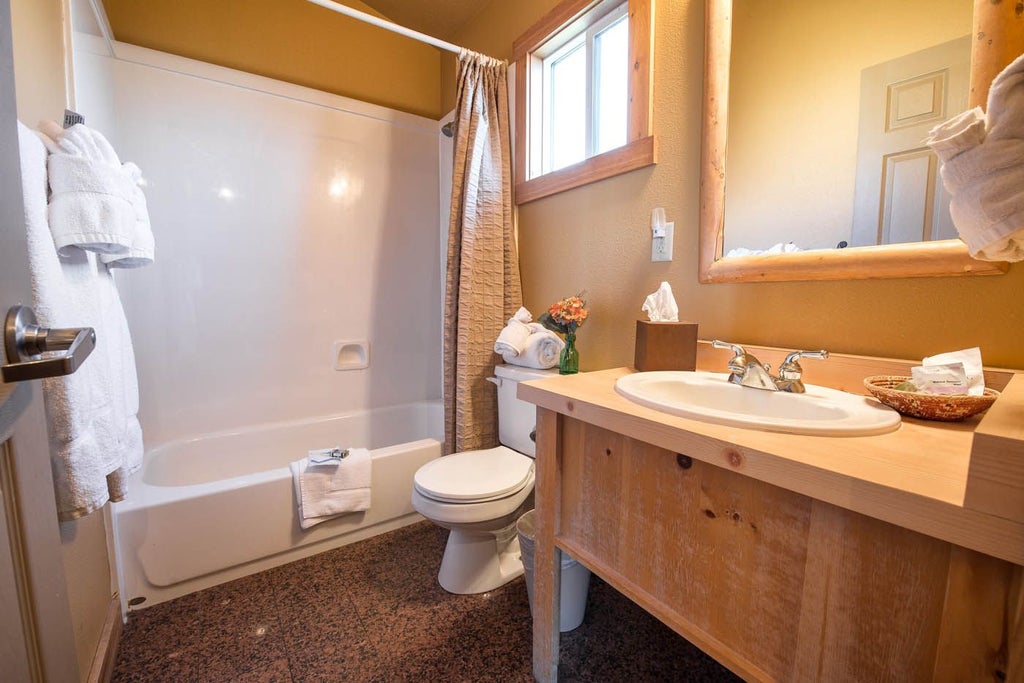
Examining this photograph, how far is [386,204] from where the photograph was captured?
7.84 ft

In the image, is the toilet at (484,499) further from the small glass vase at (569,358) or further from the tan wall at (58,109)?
the tan wall at (58,109)

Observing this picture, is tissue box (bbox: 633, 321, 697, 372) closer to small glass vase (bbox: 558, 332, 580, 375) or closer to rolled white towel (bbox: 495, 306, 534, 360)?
small glass vase (bbox: 558, 332, 580, 375)

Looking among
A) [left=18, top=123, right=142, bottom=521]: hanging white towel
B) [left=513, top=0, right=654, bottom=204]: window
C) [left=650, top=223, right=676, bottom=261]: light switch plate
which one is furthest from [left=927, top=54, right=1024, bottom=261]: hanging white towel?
[left=18, top=123, right=142, bottom=521]: hanging white towel

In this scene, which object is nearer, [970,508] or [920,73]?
[970,508]

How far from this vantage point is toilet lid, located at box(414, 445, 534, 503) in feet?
4.29

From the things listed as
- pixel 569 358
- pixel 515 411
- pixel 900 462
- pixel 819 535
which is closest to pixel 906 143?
pixel 900 462

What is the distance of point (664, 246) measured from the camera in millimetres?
1323

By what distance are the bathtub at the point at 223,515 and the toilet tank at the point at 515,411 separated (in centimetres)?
39

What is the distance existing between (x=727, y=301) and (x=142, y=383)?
7.99 ft

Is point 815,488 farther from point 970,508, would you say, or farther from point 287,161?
point 287,161

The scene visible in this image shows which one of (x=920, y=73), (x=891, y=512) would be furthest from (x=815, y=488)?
(x=920, y=73)

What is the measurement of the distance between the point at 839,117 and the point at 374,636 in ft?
6.19

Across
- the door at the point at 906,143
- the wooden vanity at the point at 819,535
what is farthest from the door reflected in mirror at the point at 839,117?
the wooden vanity at the point at 819,535

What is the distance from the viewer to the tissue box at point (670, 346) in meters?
1.14
